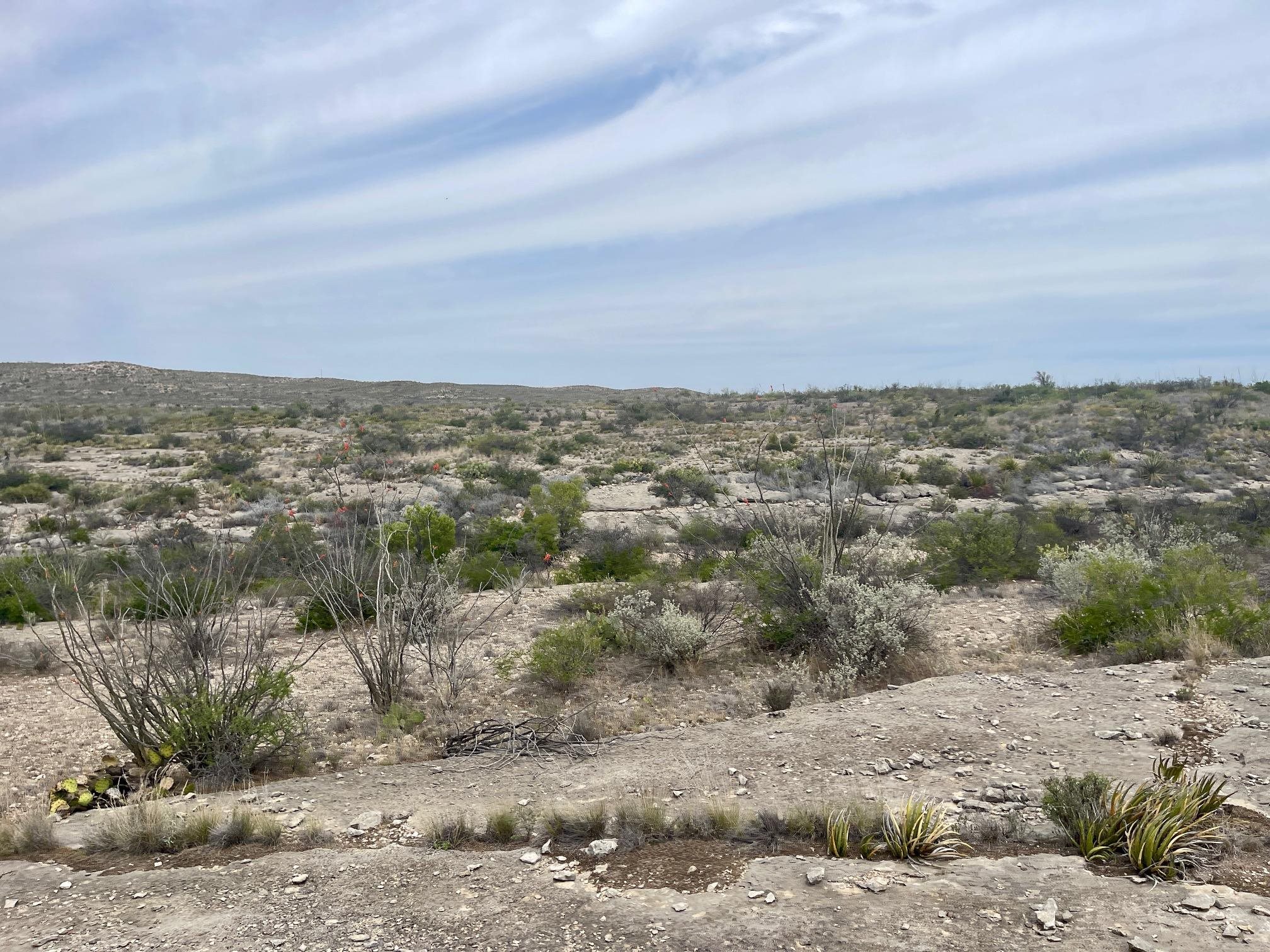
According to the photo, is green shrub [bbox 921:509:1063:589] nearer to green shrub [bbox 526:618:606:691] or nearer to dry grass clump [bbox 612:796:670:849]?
green shrub [bbox 526:618:606:691]

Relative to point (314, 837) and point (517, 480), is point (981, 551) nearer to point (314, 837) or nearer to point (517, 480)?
point (314, 837)

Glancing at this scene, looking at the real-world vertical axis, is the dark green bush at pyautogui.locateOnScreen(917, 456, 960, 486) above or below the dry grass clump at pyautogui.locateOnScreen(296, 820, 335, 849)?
above

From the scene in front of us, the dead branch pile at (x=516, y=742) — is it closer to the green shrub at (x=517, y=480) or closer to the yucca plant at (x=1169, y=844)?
the yucca plant at (x=1169, y=844)

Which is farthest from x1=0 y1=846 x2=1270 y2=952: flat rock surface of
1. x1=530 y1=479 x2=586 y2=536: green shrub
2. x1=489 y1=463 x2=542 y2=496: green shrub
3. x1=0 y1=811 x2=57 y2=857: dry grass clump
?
x1=489 y1=463 x2=542 y2=496: green shrub

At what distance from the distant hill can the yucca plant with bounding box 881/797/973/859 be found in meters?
52.2

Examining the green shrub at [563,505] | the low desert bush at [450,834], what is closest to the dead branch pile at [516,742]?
the low desert bush at [450,834]

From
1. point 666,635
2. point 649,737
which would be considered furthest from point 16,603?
point 649,737

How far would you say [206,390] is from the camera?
6366 centimetres

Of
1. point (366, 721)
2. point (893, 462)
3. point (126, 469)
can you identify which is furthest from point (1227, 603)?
point (126, 469)

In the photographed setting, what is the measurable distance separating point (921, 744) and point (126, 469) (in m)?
28.8

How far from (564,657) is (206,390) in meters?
62.8

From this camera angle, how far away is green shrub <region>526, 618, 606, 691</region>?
9055 millimetres

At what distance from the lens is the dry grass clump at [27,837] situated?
18.6 feet

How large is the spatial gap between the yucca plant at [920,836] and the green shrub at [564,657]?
4350 mm
